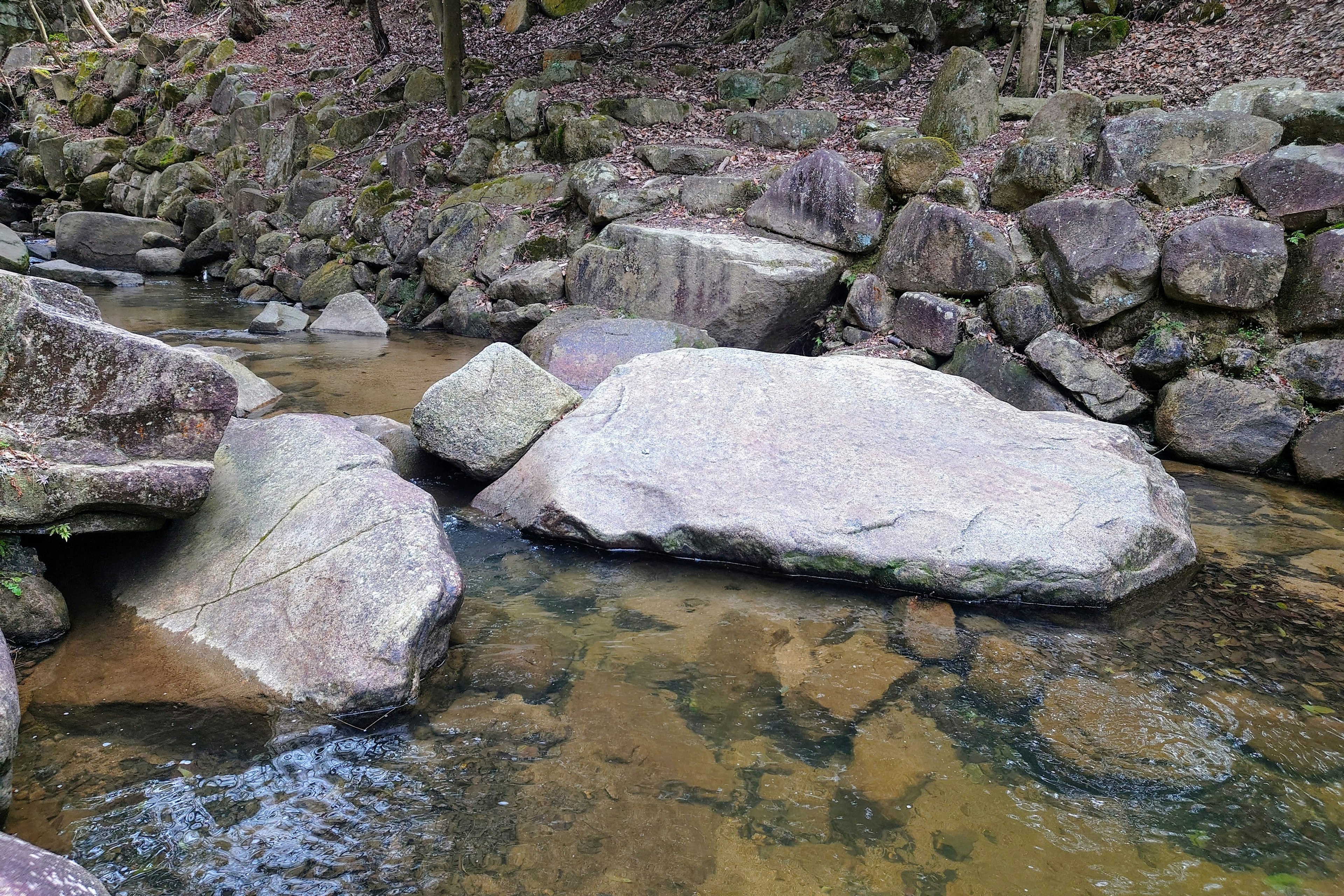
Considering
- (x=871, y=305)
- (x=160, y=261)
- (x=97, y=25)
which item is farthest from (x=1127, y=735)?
(x=97, y=25)

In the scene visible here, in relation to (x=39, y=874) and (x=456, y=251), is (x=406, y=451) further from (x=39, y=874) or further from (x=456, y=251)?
(x=456, y=251)

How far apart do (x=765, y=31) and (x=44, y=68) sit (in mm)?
25080

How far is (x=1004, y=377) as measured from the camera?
25.7ft

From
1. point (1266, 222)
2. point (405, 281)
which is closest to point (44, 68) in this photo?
point (405, 281)

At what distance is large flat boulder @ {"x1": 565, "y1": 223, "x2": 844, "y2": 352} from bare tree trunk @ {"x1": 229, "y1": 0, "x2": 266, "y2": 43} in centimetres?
2061

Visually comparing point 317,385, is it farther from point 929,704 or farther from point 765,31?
point 765,31

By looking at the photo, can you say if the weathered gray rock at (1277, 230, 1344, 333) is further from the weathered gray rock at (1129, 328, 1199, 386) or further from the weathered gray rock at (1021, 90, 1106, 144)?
the weathered gray rock at (1021, 90, 1106, 144)

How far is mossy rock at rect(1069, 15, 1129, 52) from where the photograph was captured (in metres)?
12.1

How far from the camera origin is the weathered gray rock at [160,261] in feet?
55.9

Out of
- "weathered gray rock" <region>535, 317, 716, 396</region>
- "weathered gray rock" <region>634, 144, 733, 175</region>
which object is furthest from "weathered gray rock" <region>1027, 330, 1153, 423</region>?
"weathered gray rock" <region>634, 144, 733, 175</region>

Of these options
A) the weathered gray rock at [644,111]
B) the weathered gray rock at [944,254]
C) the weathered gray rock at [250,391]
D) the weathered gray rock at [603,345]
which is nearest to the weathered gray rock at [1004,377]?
the weathered gray rock at [944,254]

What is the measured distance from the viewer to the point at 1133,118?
824cm

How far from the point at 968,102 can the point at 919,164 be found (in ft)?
5.57

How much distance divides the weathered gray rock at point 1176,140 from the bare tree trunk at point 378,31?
17833 mm
